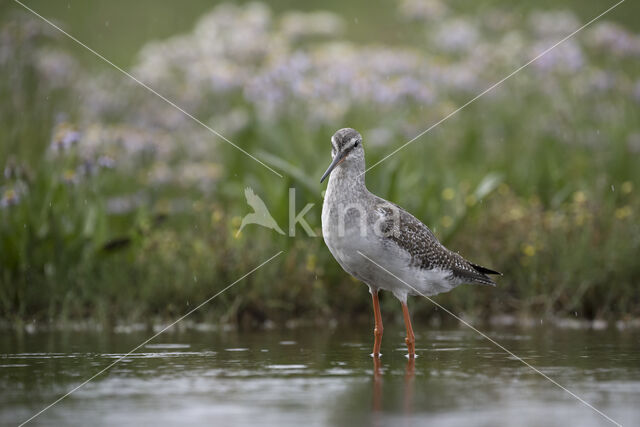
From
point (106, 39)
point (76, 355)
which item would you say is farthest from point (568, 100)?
point (106, 39)

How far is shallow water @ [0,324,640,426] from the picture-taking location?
17.7 ft

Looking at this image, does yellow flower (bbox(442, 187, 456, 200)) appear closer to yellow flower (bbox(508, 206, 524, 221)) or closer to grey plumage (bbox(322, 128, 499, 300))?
yellow flower (bbox(508, 206, 524, 221))

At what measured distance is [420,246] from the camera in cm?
846

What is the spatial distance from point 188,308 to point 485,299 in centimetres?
344

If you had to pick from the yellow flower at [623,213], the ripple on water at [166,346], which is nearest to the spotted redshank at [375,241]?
the ripple on water at [166,346]

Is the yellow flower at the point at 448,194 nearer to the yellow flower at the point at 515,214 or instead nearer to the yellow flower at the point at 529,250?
the yellow flower at the point at 515,214

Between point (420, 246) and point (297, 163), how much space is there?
10.9ft

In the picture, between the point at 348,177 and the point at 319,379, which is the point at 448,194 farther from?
the point at 319,379

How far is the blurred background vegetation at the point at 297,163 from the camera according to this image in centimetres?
1057

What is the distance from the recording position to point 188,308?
1061cm

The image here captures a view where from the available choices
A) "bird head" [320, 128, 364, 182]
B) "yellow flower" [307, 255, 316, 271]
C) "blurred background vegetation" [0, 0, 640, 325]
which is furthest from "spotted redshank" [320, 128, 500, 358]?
"blurred background vegetation" [0, 0, 640, 325]

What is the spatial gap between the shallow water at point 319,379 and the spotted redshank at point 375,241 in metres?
0.62

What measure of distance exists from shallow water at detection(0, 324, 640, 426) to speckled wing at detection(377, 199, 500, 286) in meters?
0.65

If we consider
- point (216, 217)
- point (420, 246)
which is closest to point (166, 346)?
point (420, 246)
